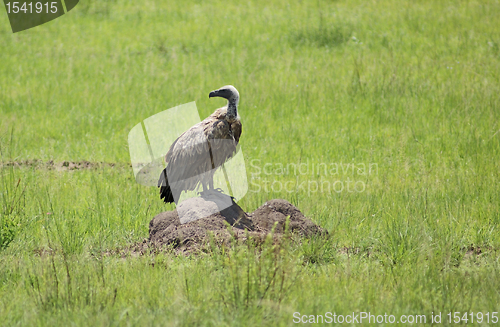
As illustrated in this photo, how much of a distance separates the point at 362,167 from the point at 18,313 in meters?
6.00

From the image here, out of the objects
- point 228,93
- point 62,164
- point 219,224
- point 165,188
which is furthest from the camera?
point 62,164

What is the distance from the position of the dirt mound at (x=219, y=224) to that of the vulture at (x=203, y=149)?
0.96ft

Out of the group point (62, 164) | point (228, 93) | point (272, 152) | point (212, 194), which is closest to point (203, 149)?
point (212, 194)

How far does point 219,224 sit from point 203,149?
867 millimetres

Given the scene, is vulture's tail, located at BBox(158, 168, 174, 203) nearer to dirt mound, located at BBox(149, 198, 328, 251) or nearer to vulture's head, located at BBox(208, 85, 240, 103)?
dirt mound, located at BBox(149, 198, 328, 251)

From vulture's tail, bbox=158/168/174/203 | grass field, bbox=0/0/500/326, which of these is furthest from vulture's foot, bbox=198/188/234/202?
grass field, bbox=0/0/500/326

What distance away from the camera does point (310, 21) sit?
631 inches

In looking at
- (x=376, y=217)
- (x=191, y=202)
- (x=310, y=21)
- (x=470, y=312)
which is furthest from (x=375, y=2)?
(x=470, y=312)

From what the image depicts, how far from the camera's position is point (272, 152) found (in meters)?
8.85

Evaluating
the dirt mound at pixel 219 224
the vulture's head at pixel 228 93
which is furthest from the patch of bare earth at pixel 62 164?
the vulture's head at pixel 228 93

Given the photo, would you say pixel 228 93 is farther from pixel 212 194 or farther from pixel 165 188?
pixel 165 188

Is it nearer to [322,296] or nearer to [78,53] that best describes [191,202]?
[322,296]

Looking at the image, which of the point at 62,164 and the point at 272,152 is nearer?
→ the point at 62,164

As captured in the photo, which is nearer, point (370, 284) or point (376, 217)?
point (370, 284)
